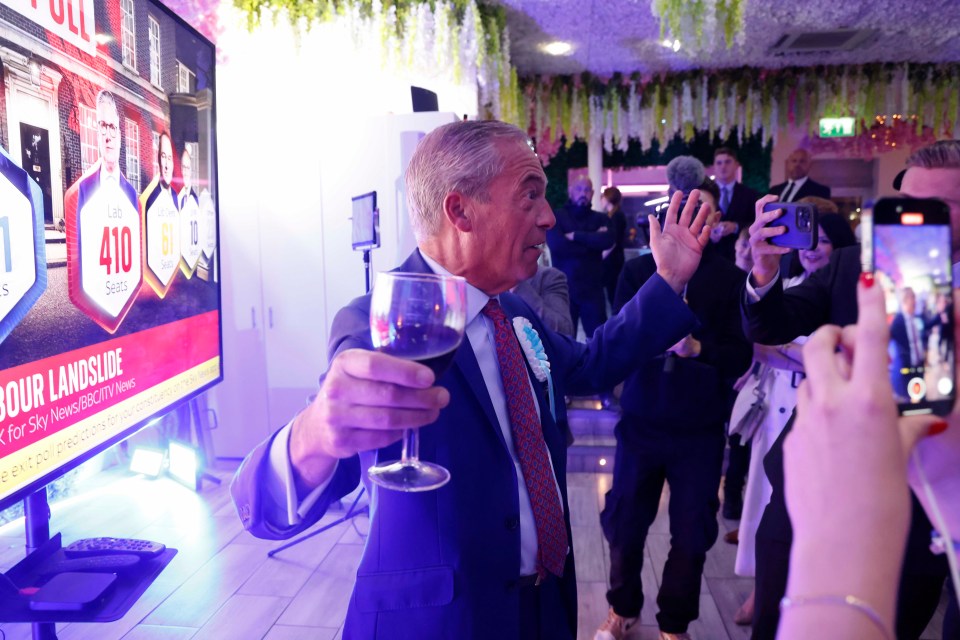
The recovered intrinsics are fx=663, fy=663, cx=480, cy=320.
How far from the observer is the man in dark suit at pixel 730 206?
3.74 m

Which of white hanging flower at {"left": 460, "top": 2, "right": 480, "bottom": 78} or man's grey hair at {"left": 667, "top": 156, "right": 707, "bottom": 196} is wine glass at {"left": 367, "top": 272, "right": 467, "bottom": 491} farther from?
white hanging flower at {"left": 460, "top": 2, "right": 480, "bottom": 78}

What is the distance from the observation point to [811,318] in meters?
2.04

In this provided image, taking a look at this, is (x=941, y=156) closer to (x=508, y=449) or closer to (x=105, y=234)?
(x=508, y=449)

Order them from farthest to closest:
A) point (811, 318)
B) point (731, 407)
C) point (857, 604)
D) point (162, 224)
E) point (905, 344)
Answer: point (731, 407) → point (162, 224) → point (811, 318) → point (905, 344) → point (857, 604)

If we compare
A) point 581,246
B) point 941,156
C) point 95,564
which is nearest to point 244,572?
point 95,564

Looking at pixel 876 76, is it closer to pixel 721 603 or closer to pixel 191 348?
pixel 721 603

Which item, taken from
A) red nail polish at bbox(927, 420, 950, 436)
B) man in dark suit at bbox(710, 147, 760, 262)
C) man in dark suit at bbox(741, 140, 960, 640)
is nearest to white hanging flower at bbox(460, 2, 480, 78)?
man in dark suit at bbox(710, 147, 760, 262)

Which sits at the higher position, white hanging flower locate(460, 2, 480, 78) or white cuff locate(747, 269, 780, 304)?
white hanging flower locate(460, 2, 480, 78)

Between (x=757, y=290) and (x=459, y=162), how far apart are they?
100cm

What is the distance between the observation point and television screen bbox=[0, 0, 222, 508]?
150cm

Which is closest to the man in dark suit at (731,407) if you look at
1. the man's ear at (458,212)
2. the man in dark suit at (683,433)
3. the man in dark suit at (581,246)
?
the man in dark suit at (683,433)

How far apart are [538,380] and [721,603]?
2.19m

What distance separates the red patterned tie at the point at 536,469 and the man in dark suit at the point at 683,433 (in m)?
1.34

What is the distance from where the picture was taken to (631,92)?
28.3 feet
